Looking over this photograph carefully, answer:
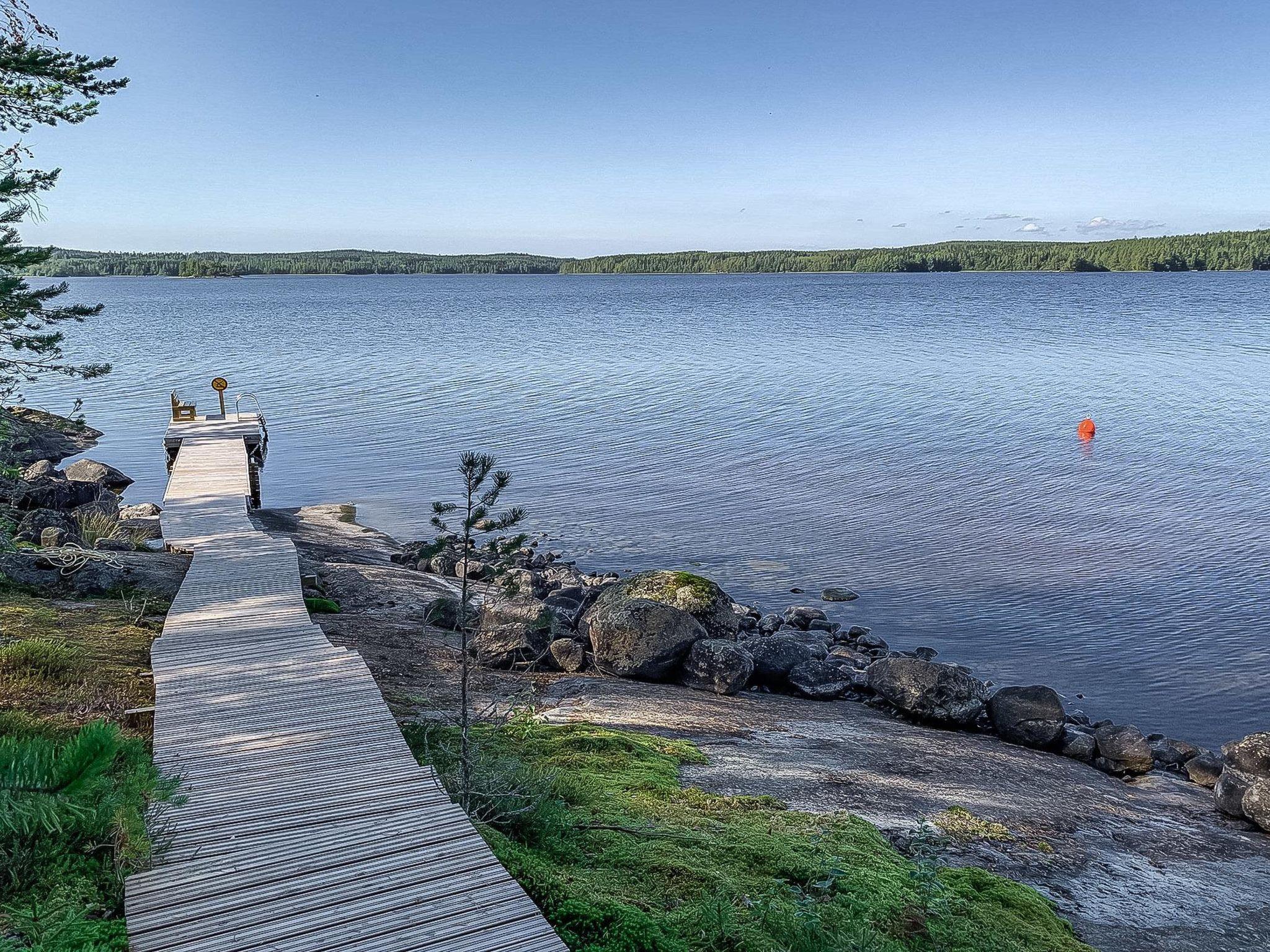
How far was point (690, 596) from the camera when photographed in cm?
1523

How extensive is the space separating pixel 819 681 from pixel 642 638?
2746mm

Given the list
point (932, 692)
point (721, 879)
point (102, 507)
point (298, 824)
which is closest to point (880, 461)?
point (932, 692)

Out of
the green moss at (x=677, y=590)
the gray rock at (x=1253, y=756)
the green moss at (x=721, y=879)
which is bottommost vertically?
the gray rock at (x=1253, y=756)

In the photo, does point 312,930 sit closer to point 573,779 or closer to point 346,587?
point 573,779

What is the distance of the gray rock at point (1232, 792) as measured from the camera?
10.7m

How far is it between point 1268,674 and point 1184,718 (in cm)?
256

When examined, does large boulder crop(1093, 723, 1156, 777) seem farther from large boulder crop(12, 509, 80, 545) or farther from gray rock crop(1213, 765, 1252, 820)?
large boulder crop(12, 509, 80, 545)

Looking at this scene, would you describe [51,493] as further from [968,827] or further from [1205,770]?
[1205,770]

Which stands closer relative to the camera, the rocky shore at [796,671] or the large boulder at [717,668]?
the rocky shore at [796,671]

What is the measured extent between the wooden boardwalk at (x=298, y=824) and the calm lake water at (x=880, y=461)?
35.9 ft

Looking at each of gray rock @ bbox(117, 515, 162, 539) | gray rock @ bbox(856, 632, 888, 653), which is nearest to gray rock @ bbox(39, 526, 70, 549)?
gray rock @ bbox(117, 515, 162, 539)

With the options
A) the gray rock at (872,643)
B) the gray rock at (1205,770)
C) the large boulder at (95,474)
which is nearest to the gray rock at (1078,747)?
the gray rock at (1205,770)

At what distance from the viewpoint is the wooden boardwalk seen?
18.9 feet

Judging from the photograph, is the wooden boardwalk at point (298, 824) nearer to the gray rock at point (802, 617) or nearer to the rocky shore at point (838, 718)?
the rocky shore at point (838, 718)
